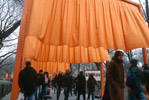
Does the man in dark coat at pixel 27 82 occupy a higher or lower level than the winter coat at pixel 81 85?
higher

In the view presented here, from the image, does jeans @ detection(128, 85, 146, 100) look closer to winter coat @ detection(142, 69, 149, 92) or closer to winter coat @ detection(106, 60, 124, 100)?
winter coat @ detection(106, 60, 124, 100)

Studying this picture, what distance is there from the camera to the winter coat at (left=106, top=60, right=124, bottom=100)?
323 centimetres

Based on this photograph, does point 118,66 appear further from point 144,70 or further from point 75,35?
point 144,70

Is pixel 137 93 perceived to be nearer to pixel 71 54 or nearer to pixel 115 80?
pixel 115 80

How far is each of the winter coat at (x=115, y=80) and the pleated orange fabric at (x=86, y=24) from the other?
570 millimetres

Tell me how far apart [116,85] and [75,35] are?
5.36 feet

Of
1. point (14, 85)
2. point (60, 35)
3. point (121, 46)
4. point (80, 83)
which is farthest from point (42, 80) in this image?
point (121, 46)

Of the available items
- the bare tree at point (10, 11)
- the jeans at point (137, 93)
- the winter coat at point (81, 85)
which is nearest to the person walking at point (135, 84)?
the jeans at point (137, 93)

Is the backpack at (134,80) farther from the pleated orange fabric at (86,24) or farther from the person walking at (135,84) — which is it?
the pleated orange fabric at (86,24)

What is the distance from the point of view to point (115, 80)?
135 inches

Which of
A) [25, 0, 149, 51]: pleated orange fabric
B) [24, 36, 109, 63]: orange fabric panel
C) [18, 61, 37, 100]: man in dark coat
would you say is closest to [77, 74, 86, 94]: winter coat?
[24, 36, 109, 63]: orange fabric panel

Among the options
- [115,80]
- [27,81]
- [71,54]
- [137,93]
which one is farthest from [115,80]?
[71,54]

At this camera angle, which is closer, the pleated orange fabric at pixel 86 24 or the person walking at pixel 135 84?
the pleated orange fabric at pixel 86 24

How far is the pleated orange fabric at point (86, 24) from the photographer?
3.22 metres
